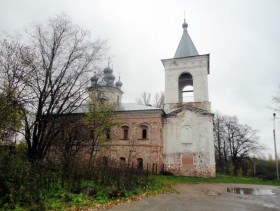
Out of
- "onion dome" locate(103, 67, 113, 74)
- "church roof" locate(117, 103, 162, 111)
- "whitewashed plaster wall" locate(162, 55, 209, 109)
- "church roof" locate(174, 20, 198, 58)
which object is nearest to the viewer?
"church roof" locate(117, 103, 162, 111)

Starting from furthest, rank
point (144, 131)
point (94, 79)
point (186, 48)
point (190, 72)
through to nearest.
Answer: point (186, 48), point (190, 72), point (144, 131), point (94, 79)

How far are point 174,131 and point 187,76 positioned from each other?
23.0 ft

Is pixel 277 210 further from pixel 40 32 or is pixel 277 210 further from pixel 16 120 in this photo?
pixel 40 32

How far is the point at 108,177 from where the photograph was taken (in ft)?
34.6

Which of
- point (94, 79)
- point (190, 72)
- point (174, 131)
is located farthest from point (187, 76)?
point (94, 79)

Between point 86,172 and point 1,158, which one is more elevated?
point 1,158

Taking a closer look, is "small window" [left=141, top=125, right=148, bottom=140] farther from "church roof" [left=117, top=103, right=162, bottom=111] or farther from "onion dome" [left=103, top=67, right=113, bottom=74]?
"onion dome" [left=103, top=67, right=113, bottom=74]

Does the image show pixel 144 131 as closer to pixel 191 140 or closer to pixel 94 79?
pixel 191 140

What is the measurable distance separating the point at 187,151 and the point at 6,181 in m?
17.7

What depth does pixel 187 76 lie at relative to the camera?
86.6ft

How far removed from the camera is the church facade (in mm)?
22031

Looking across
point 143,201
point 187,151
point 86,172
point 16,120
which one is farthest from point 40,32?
point 187,151

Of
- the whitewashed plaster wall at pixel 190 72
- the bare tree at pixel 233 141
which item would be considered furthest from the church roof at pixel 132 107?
the bare tree at pixel 233 141

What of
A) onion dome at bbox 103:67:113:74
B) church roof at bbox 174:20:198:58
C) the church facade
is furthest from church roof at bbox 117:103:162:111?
church roof at bbox 174:20:198:58
